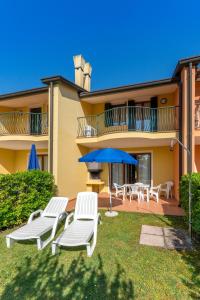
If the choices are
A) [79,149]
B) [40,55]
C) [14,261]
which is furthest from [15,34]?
[14,261]

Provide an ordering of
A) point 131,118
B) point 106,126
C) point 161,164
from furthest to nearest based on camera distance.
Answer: point 106,126 < point 161,164 < point 131,118

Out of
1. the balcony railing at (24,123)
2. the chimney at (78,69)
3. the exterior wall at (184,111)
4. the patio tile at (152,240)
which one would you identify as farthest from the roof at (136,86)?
the patio tile at (152,240)

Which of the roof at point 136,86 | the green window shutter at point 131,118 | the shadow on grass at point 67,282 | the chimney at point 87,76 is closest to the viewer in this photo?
the shadow on grass at point 67,282

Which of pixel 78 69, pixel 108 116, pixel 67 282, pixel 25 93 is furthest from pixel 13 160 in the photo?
pixel 67 282

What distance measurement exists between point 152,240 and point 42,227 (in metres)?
3.07

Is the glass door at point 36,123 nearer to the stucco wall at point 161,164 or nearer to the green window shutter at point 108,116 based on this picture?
the green window shutter at point 108,116

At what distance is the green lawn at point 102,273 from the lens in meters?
2.90

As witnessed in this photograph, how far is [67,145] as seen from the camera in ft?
32.2

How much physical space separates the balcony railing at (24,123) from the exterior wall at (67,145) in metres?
2.18

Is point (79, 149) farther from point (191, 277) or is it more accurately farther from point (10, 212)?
point (191, 277)

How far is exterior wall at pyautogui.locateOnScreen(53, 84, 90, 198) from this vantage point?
9.05m

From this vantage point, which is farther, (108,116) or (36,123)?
(36,123)

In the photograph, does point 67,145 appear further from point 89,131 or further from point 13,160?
point 13,160

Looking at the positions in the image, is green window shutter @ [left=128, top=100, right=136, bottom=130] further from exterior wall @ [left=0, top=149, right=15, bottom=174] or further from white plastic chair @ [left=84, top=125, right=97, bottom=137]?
exterior wall @ [left=0, top=149, right=15, bottom=174]
